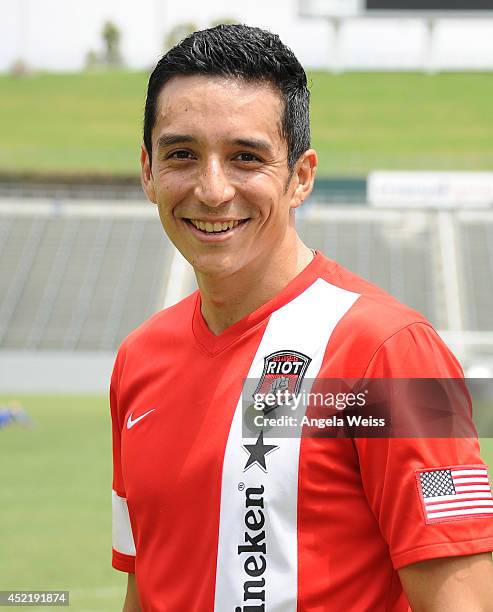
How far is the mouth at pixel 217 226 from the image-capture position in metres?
1.37

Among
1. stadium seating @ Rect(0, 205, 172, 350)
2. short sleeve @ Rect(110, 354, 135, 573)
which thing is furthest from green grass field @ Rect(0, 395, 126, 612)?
stadium seating @ Rect(0, 205, 172, 350)

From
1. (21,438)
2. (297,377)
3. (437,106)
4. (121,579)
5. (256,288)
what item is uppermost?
(437,106)

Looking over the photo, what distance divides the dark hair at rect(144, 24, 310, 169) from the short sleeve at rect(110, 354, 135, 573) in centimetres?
45

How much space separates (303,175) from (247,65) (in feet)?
0.64

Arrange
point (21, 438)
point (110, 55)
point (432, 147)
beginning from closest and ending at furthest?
point (21, 438) → point (432, 147) → point (110, 55)

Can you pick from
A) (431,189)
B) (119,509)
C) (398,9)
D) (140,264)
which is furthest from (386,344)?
(431,189)

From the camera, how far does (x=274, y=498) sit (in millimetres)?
1298

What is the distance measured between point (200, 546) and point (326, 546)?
0.19 m

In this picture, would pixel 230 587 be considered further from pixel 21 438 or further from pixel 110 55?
pixel 110 55

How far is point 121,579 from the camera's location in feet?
18.0

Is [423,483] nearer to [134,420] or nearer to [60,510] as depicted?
[134,420]

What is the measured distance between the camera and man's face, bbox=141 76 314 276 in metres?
1.32

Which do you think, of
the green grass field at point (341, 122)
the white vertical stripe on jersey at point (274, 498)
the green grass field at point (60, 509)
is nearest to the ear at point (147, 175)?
the white vertical stripe on jersey at point (274, 498)

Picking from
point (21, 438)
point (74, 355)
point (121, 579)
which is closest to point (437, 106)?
point (74, 355)
